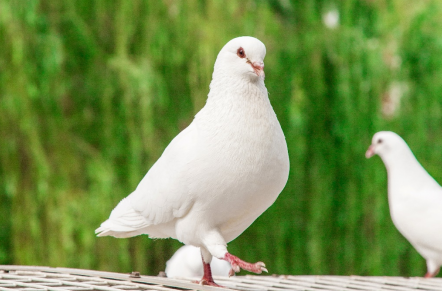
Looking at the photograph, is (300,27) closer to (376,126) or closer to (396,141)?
(376,126)

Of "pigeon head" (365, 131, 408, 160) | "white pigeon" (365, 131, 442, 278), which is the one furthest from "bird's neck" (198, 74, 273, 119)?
"pigeon head" (365, 131, 408, 160)

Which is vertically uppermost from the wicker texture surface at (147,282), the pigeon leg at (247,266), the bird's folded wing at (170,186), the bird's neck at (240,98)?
the bird's neck at (240,98)

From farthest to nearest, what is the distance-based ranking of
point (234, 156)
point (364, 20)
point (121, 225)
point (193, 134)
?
point (364, 20) < point (121, 225) < point (193, 134) < point (234, 156)

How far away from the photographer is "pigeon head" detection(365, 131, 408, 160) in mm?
3484

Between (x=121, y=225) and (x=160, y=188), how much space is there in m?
0.29

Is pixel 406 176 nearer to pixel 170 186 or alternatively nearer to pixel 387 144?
pixel 387 144

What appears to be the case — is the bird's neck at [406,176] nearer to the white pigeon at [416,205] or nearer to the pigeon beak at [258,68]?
the white pigeon at [416,205]

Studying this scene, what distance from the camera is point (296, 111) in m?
4.36

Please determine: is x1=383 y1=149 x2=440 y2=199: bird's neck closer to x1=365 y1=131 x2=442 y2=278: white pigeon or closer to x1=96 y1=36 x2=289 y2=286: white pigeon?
x1=365 y1=131 x2=442 y2=278: white pigeon

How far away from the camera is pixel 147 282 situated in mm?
2064

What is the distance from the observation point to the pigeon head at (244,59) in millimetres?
1904

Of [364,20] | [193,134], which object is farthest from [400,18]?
[193,134]

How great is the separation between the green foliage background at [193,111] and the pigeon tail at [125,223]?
1.77m

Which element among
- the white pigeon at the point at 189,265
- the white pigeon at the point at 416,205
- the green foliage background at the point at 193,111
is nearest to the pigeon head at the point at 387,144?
the white pigeon at the point at 416,205
